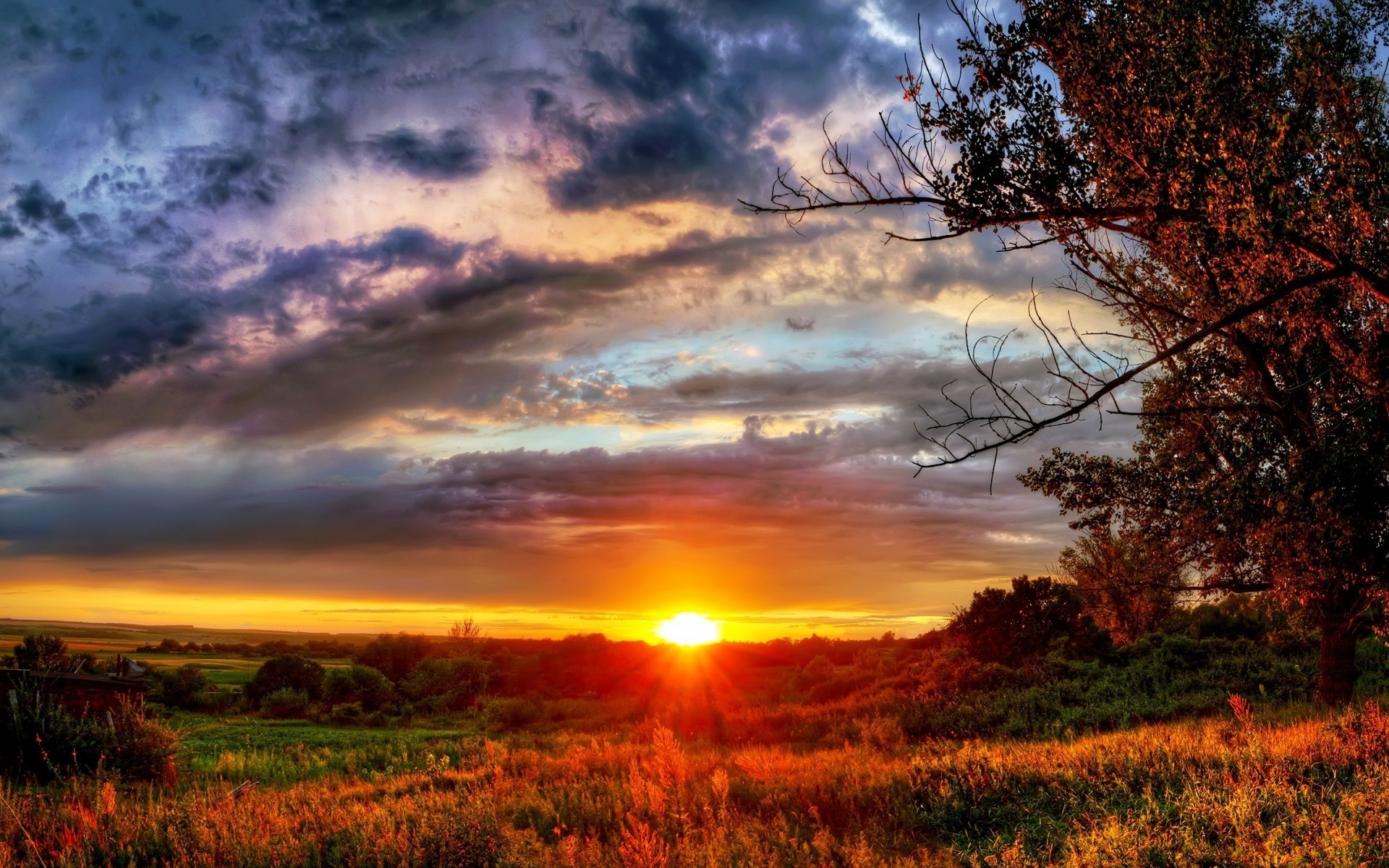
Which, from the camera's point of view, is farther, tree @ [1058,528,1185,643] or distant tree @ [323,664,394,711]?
distant tree @ [323,664,394,711]

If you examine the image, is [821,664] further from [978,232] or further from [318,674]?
[978,232]

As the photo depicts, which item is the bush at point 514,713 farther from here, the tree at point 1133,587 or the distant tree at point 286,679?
the tree at point 1133,587

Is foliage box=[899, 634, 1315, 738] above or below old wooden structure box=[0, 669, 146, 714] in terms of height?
below

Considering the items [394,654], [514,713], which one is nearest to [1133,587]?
[514,713]

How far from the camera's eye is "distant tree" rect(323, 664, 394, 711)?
44.2 m

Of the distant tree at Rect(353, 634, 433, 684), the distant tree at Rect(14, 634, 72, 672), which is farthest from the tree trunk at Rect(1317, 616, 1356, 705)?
the distant tree at Rect(353, 634, 433, 684)

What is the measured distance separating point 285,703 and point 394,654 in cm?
1644

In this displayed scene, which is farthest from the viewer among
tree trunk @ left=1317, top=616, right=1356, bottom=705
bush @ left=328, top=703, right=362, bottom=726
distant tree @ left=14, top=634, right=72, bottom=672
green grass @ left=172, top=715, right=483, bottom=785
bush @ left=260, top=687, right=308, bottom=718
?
bush @ left=260, top=687, right=308, bottom=718

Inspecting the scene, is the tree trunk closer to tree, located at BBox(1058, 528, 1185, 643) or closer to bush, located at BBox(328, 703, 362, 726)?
tree, located at BBox(1058, 528, 1185, 643)

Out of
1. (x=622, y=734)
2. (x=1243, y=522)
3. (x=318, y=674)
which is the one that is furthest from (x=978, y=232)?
(x=318, y=674)

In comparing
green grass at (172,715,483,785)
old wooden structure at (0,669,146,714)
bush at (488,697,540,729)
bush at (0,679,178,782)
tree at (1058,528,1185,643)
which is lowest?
bush at (488,697,540,729)

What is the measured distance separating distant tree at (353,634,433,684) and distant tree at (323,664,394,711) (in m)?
6.36

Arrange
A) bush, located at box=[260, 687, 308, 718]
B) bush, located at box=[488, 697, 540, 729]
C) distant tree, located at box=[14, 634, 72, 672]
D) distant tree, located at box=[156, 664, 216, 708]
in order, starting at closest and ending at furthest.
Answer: distant tree, located at box=[14, 634, 72, 672], bush, located at box=[488, 697, 540, 729], bush, located at box=[260, 687, 308, 718], distant tree, located at box=[156, 664, 216, 708]

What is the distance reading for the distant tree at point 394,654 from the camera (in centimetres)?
5559
